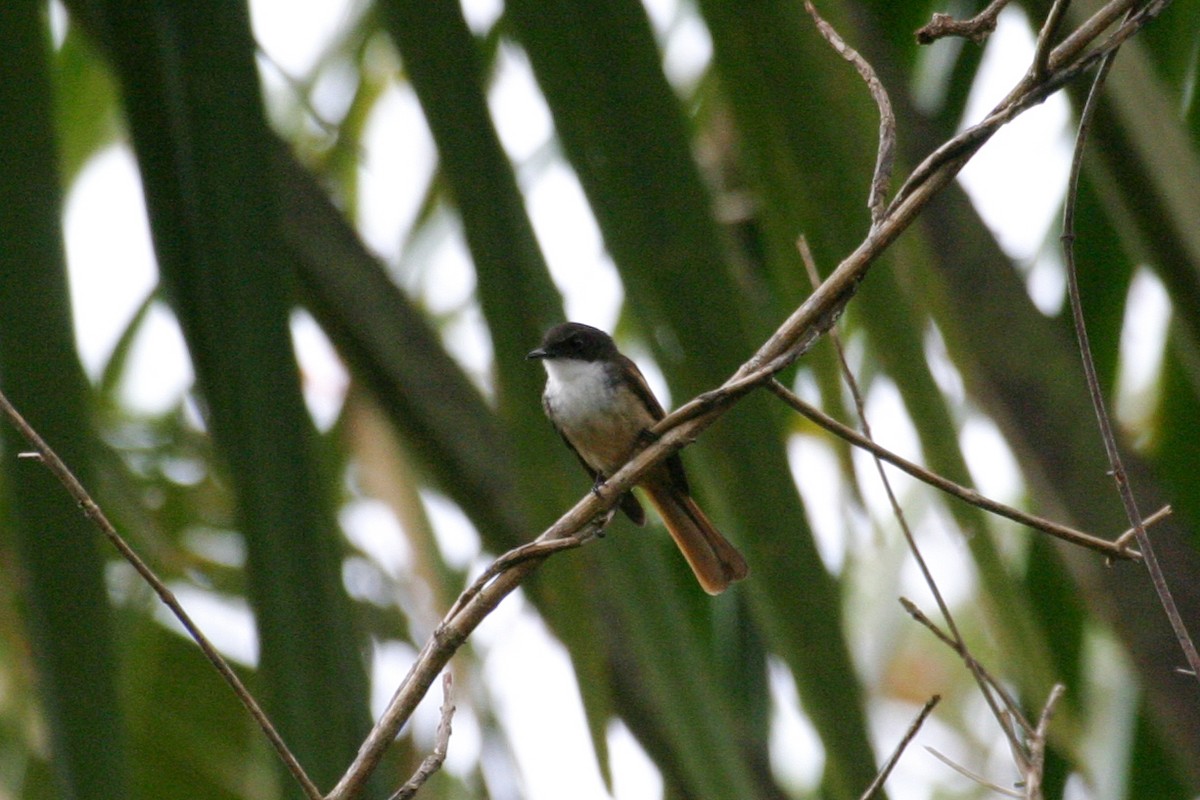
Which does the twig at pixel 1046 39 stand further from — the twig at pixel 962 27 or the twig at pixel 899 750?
the twig at pixel 899 750

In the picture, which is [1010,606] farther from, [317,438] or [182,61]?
[182,61]

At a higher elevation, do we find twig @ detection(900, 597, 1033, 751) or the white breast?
the white breast

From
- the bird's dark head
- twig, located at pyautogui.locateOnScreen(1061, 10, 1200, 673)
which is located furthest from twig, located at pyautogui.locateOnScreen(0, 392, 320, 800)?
the bird's dark head

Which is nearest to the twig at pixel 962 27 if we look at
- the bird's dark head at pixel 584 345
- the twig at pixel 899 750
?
the twig at pixel 899 750

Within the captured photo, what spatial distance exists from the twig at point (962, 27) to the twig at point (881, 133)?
0.58ft

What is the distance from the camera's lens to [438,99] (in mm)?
1751

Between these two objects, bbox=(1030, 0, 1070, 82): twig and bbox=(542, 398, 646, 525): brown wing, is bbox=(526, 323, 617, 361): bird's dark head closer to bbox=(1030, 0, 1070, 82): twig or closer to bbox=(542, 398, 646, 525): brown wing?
bbox=(542, 398, 646, 525): brown wing

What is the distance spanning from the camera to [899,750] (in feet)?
5.57

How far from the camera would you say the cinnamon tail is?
3521mm

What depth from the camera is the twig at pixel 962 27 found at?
1428mm

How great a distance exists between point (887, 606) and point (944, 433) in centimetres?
273

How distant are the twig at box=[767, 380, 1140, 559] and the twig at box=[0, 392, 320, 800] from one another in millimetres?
600

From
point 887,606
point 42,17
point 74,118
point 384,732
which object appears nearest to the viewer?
point 384,732

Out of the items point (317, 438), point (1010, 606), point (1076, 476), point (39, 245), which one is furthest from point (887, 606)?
point (39, 245)
